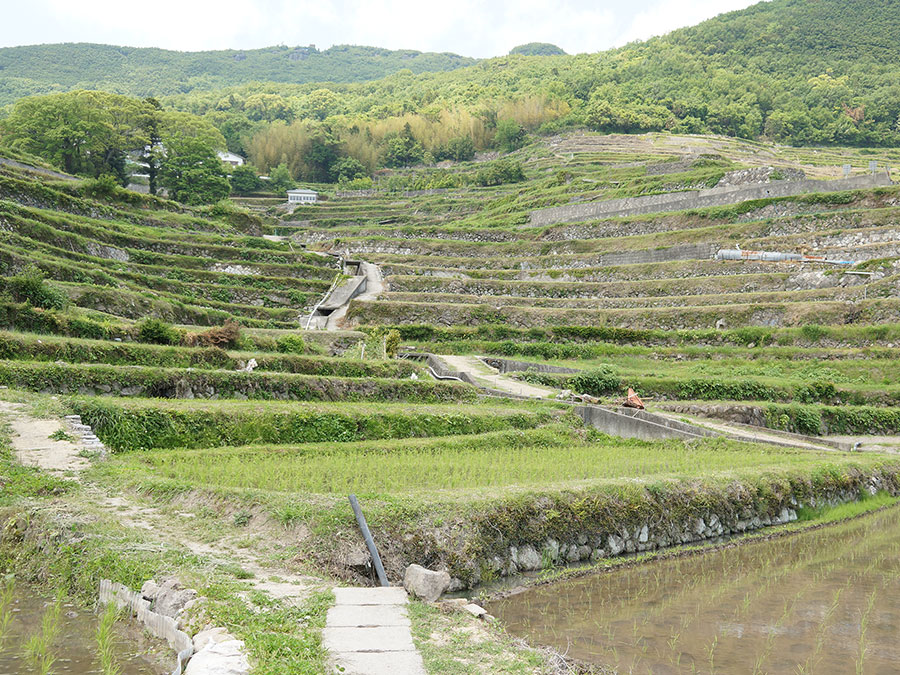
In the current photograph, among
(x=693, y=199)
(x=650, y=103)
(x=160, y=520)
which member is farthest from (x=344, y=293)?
(x=650, y=103)

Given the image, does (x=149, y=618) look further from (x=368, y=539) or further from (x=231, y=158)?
(x=231, y=158)

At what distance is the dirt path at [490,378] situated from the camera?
25.5 m

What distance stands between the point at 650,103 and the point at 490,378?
310ft

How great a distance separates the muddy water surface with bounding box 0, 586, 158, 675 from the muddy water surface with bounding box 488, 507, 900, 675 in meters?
4.12

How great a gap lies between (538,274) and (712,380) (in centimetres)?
2187

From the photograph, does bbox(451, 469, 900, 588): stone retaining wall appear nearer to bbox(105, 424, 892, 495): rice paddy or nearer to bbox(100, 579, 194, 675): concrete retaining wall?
bbox(105, 424, 892, 495): rice paddy

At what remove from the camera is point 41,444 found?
37.9ft

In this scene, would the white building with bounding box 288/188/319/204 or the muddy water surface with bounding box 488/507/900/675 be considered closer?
the muddy water surface with bounding box 488/507/900/675

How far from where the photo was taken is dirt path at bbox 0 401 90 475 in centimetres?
1066

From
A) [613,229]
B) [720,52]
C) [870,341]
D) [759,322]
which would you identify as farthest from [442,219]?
[720,52]

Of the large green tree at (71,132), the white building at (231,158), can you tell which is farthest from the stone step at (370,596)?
the white building at (231,158)

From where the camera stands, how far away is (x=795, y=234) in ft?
137

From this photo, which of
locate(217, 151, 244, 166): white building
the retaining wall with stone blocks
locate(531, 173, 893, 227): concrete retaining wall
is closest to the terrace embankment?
the retaining wall with stone blocks

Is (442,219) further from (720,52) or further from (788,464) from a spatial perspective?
(720,52)
